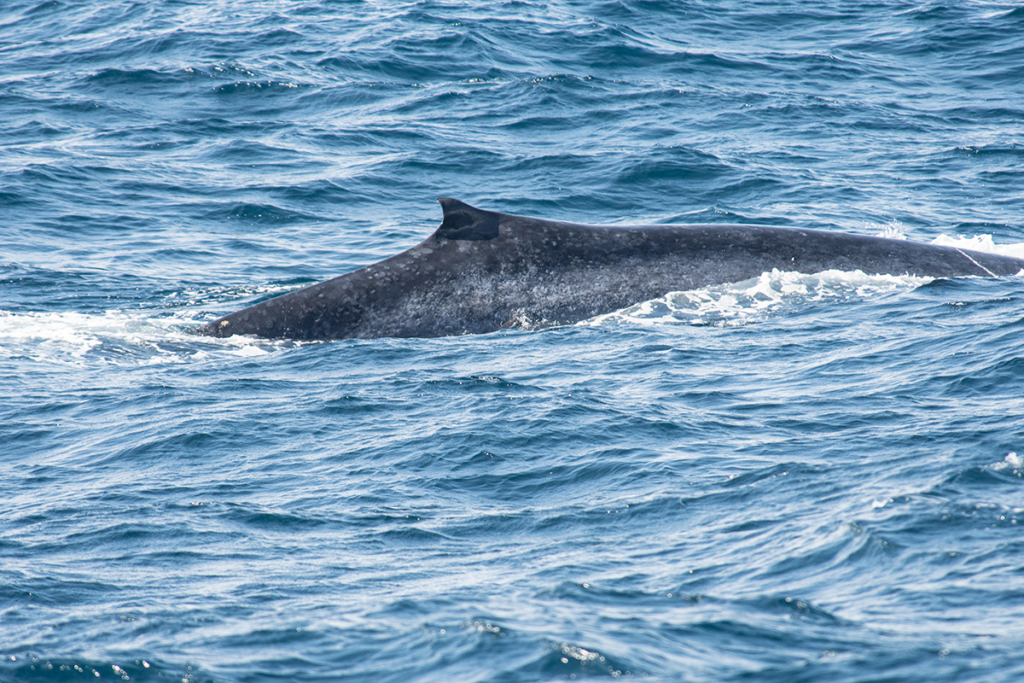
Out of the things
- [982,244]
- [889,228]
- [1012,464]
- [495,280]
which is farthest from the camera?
[889,228]

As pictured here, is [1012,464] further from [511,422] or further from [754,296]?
[754,296]

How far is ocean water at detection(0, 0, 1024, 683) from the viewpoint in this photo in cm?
634

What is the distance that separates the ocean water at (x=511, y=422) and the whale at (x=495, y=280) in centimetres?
30

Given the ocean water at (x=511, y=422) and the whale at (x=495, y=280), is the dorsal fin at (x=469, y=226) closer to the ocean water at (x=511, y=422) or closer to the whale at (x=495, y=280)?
the whale at (x=495, y=280)

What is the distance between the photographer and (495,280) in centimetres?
1320

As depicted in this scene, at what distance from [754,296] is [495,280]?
279cm

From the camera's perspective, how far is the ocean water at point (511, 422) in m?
6.34

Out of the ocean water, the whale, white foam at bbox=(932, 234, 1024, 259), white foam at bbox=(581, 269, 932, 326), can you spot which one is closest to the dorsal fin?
the whale

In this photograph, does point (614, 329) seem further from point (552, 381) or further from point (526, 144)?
point (526, 144)

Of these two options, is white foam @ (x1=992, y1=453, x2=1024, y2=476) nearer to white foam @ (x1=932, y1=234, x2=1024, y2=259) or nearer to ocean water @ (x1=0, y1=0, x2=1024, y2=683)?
ocean water @ (x1=0, y1=0, x2=1024, y2=683)

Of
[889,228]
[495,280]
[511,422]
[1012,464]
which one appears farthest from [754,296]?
[889,228]

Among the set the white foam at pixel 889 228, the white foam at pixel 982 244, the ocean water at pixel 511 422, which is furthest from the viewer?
the white foam at pixel 889 228

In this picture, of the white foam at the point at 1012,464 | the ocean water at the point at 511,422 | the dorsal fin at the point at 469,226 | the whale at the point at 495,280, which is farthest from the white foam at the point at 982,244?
the white foam at the point at 1012,464

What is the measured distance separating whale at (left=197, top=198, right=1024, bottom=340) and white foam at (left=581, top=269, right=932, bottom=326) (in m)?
0.13
